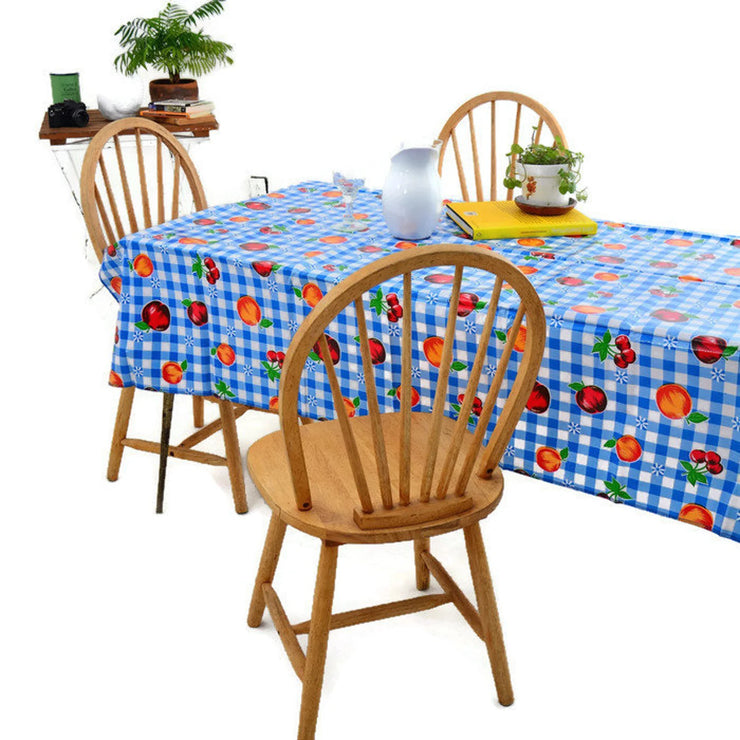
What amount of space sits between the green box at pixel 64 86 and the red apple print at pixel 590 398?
119 inches

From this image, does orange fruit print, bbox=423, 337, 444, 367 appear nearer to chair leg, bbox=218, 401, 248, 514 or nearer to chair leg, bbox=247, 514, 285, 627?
chair leg, bbox=247, 514, 285, 627

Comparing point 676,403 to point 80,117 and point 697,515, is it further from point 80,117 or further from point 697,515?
point 80,117

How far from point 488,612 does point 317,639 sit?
358mm

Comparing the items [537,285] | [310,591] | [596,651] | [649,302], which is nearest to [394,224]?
[537,285]

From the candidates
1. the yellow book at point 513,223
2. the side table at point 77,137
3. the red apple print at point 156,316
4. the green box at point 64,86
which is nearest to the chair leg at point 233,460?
the red apple print at point 156,316

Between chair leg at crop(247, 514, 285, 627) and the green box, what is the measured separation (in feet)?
9.07

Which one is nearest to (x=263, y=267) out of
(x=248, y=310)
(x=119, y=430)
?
(x=248, y=310)

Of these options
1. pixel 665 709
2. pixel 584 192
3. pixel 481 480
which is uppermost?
pixel 584 192

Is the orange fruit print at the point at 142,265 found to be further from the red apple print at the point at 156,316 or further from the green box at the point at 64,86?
the green box at the point at 64,86

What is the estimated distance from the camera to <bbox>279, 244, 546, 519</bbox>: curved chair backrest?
58.1 inches

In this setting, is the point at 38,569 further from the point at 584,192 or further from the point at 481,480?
the point at 584,192

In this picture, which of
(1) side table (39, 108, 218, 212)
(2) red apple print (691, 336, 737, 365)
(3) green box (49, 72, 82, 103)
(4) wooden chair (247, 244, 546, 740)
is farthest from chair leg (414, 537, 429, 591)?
(3) green box (49, 72, 82, 103)

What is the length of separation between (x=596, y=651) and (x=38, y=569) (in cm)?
141

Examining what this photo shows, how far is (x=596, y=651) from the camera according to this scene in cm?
209
